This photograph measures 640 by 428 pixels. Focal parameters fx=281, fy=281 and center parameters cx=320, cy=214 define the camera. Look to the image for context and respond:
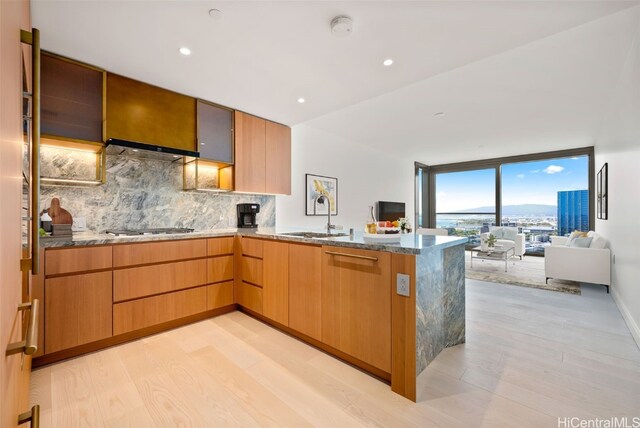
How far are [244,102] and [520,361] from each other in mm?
3711

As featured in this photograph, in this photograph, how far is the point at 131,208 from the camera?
Answer: 9.96 ft

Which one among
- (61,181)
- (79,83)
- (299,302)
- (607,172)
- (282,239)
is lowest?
(299,302)

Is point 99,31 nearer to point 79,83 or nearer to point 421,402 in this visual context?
point 79,83

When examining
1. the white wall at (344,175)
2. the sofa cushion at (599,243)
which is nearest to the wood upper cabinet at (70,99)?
the white wall at (344,175)

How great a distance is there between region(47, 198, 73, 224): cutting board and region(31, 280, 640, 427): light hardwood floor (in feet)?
4.05

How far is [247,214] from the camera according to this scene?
3.80 metres

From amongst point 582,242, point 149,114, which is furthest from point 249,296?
point 582,242

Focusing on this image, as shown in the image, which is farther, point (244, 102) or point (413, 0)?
point (244, 102)

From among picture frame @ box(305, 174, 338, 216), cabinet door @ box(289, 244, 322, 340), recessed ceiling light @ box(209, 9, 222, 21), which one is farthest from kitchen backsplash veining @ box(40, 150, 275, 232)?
recessed ceiling light @ box(209, 9, 222, 21)

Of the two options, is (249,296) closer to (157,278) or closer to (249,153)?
(157,278)

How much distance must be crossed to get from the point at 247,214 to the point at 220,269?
0.98 m

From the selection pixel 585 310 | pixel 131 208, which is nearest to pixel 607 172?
pixel 585 310

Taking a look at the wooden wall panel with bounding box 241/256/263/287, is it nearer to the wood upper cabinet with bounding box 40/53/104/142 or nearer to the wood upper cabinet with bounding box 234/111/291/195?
the wood upper cabinet with bounding box 234/111/291/195

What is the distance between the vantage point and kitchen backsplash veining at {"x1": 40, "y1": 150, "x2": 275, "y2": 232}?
2.66 m
